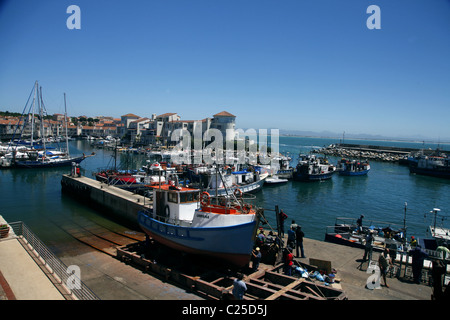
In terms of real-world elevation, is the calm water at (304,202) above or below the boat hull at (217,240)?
below

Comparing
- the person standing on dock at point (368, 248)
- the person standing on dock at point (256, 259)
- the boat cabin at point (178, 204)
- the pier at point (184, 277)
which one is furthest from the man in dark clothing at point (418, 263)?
the boat cabin at point (178, 204)

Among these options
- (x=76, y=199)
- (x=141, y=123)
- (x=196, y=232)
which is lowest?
(x=76, y=199)

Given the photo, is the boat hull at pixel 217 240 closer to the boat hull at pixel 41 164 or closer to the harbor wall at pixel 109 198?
the harbor wall at pixel 109 198

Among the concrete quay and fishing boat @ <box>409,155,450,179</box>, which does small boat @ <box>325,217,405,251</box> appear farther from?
fishing boat @ <box>409,155,450,179</box>

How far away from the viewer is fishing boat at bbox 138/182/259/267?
10.3m

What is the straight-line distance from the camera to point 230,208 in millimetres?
11203

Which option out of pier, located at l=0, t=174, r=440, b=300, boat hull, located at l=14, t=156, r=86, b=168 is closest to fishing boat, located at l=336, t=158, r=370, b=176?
pier, located at l=0, t=174, r=440, b=300

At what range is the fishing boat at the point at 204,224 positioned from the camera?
1034cm

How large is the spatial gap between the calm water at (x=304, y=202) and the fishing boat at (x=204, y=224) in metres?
5.81

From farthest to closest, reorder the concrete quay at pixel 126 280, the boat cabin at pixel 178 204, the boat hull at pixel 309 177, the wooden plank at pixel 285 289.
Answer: the boat hull at pixel 309 177 < the boat cabin at pixel 178 204 < the wooden plank at pixel 285 289 < the concrete quay at pixel 126 280

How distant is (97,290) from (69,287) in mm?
2317

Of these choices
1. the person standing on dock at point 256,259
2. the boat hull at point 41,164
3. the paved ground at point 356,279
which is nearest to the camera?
the paved ground at point 356,279

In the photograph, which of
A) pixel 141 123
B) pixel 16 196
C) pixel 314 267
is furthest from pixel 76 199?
pixel 141 123

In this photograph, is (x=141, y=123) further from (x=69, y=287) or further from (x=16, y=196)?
(x=69, y=287)
